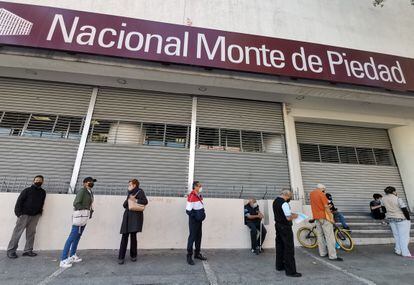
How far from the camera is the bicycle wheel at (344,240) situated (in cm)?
584

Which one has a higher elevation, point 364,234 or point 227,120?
point 227,120

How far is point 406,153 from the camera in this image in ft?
28.3

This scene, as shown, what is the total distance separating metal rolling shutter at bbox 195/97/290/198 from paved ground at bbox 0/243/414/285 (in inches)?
79.3

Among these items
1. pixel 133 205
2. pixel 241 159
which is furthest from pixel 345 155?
pixel 133 205

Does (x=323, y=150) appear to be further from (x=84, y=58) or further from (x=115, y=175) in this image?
(x=84, y=58)

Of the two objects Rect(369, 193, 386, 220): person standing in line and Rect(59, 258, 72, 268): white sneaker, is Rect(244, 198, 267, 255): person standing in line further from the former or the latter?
Rect(369, 193, 386, 220): person standing in line

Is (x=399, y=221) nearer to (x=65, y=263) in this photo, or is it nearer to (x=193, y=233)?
(x=193, y=233)

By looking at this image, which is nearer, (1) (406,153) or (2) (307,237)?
(2) (307,237)

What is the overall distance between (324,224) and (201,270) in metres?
3.05

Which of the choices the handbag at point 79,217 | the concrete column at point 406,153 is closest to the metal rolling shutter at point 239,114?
the handbag at point 79,217

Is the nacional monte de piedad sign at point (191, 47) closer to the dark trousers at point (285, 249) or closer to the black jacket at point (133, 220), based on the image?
the black jacket at point (133, 220)

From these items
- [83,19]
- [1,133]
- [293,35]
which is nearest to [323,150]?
[293,35]

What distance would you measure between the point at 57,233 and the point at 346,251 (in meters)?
7.30

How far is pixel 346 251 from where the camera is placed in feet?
19.0
